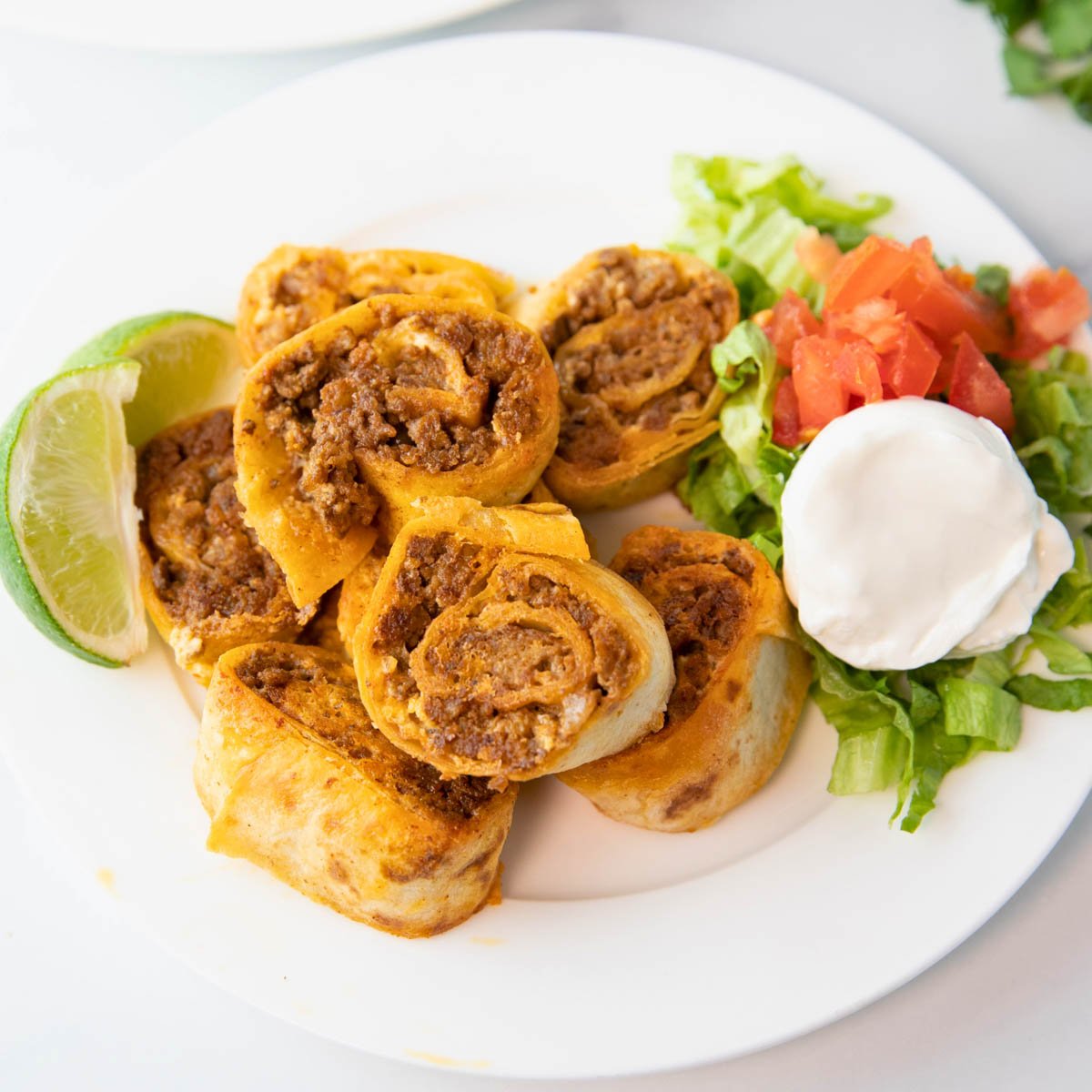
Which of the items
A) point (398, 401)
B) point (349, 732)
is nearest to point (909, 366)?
point (398, 401)

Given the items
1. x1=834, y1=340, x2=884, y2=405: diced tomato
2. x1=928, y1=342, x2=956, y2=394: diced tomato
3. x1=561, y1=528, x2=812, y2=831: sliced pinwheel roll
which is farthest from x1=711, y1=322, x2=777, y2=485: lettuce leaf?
x1=928, y1=342, x2=956, y2=394: diced tomato

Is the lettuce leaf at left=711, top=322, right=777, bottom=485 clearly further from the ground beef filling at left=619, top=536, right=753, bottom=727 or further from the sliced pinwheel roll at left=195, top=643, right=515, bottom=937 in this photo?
the sliced pinwheel roll at left=195, top=643, right=515, bottom=937

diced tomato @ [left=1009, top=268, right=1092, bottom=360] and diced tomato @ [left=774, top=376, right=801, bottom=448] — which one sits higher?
diced tomato @ [left=1009, top=268, right=1092, bottom=360]

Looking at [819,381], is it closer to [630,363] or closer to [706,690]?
[630,363]

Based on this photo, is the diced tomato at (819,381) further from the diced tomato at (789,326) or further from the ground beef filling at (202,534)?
the ground beef filling at (202,534)

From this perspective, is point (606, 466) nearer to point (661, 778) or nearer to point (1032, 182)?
point (661, 778)
